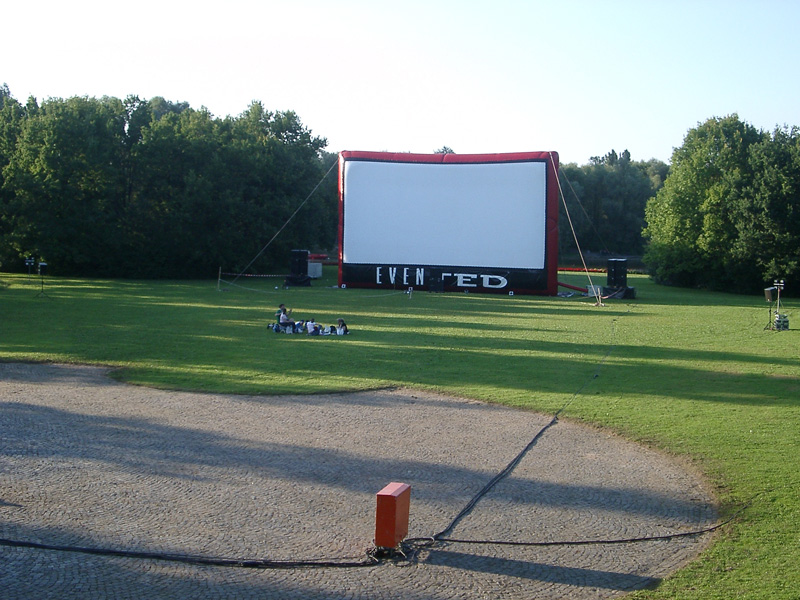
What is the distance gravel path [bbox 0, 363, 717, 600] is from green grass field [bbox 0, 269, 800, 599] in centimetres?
50

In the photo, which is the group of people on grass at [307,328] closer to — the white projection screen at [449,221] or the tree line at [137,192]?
the white projection screen at [449,221]

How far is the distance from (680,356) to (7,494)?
12.5m

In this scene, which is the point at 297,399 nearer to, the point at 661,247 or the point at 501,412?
the point at 501,412

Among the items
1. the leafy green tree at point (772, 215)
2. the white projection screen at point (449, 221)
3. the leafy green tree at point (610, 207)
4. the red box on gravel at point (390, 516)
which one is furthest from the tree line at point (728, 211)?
the red box on gravel at point (390, 516)

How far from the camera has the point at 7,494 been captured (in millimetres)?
6348

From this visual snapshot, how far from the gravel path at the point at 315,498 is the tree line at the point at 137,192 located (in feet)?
101

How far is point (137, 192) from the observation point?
40.8 meters

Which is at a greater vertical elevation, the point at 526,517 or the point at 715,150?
the point at 715,150

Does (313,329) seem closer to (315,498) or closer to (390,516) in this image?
(315,498)

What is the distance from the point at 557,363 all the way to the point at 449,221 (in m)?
18.4

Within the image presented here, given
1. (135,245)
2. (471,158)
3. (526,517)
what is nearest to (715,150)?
(471,158)

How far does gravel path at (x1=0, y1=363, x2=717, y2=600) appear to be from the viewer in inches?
194

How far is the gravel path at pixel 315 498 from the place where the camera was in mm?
4934

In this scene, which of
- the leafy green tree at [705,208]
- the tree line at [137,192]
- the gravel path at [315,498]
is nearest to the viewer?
the gravel path at [315,498]
